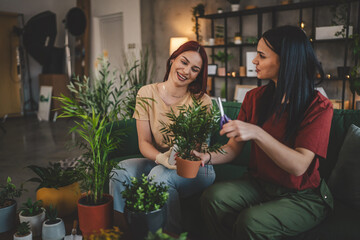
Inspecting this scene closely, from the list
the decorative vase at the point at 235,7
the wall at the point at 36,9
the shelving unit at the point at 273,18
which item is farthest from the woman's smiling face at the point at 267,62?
the wall at the point at 36,9

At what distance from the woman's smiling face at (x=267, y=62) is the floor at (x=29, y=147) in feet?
6.32

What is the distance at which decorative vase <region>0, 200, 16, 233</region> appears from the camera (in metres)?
1.31

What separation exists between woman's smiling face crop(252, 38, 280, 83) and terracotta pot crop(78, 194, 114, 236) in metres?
0.85

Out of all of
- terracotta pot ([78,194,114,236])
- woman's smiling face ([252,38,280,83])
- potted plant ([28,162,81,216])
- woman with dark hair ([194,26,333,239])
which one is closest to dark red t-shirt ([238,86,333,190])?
woman with dark hair ([194,26,333,239])

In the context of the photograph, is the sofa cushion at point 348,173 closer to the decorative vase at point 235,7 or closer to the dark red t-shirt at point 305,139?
the dark red t-shirt at point 305,139

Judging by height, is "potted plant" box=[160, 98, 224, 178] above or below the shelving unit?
below

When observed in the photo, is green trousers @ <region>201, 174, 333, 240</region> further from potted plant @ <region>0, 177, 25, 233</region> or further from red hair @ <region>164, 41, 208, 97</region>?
potted plant @ <region>0, 177, 25, 233</region>

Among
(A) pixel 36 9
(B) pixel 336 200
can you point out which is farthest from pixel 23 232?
(A) pixel 36 9

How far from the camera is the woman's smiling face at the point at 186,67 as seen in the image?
1865 mm

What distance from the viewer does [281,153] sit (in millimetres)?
1237

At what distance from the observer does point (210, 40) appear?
5062mm

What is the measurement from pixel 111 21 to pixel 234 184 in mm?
6271

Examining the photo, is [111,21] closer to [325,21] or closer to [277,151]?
[325,21]

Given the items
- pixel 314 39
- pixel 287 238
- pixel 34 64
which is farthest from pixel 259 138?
pixel 34 64
